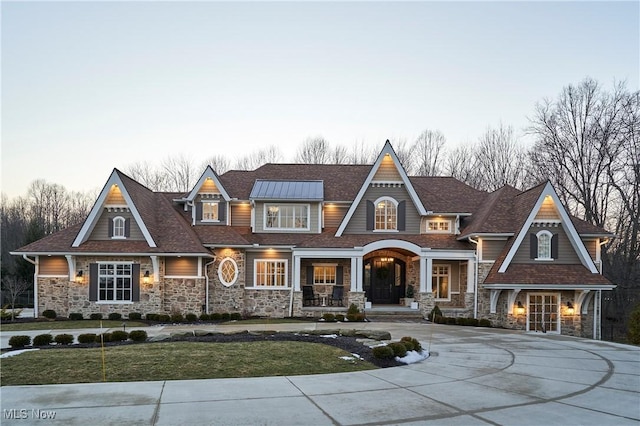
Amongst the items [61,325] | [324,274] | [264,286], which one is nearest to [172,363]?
[61,325]

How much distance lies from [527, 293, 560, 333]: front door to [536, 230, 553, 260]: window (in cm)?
185

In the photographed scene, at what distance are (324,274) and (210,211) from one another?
6.97m

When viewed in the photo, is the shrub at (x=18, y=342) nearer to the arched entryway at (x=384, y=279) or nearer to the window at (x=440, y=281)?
the arched entryway at (x=384, y=279)

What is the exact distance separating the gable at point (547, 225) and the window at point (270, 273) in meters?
10.6

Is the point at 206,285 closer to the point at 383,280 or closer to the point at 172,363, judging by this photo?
the point at 383,280

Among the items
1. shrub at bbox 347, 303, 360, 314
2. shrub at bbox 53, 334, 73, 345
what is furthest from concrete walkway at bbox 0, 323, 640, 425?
shrub at bbox 347, 303, 360, 314

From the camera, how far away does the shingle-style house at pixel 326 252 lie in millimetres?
22906

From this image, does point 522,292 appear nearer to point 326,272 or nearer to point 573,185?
point 326,272

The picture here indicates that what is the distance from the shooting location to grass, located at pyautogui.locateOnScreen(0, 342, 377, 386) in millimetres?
9445

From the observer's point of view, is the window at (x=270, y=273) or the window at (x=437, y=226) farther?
the window at (x=437, y=226)

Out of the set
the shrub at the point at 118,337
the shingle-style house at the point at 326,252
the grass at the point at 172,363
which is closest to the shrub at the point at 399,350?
the grass at the point at 172,363

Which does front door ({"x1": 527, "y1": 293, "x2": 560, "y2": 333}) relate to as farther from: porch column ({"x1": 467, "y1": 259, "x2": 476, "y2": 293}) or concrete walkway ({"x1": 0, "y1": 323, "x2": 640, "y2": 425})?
concrete walkway ({"x1": 0, "y1": 323, "x2": 640, "y2": 425})

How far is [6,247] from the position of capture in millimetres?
55906

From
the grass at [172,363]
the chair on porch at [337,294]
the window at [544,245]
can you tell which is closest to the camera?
the grass at [172,363]
